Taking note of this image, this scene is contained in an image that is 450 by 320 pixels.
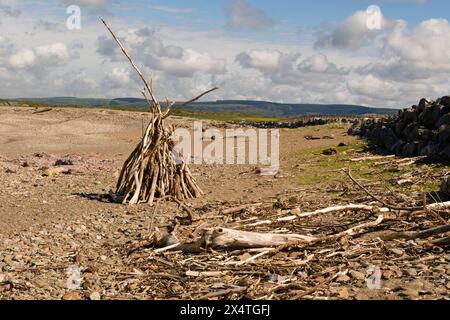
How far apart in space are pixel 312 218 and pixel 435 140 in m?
9.30

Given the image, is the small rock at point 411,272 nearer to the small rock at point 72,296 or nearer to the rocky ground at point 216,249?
the rocky ground at point 216,249

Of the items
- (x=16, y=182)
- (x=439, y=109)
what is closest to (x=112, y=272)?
(x=16, y=182)

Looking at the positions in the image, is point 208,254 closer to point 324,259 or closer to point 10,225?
point 324,259

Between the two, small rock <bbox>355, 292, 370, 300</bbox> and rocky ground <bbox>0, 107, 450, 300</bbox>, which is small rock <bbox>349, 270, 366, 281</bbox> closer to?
rocky ground <bbox>0, 107, 450, 300</bbox>

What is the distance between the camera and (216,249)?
22.7ft

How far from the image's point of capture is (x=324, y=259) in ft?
20.6

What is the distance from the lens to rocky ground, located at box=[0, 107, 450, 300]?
221 inches

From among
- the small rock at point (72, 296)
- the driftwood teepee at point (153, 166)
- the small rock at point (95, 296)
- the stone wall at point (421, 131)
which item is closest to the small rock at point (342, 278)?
the small rock at point (95, 296)

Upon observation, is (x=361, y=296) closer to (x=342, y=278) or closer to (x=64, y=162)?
(x=342, y=278)

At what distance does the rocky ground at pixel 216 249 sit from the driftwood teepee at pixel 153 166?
0.55 m

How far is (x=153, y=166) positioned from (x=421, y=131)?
10154 mm

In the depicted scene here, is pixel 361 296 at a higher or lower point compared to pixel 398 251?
lower

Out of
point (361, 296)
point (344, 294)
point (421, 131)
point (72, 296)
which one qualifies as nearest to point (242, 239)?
point (344, 294)

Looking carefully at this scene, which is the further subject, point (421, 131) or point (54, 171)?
point (421, 131)
